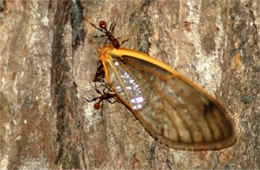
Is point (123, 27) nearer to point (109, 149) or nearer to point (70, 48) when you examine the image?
point (70, 48)

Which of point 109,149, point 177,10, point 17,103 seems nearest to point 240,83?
point 177,10

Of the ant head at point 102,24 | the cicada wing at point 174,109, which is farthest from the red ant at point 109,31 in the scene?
the cicada wing at point 174,109

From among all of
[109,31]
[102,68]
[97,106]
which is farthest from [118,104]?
[109,31]

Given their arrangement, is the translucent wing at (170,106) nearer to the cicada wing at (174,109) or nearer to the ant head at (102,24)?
the cicada wing at (174,109)

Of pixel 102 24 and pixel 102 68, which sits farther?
pixel 102 68

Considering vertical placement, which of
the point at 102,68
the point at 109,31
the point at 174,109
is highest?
the point at 109,31

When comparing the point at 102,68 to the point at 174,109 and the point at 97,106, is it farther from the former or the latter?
the point at 174,109
